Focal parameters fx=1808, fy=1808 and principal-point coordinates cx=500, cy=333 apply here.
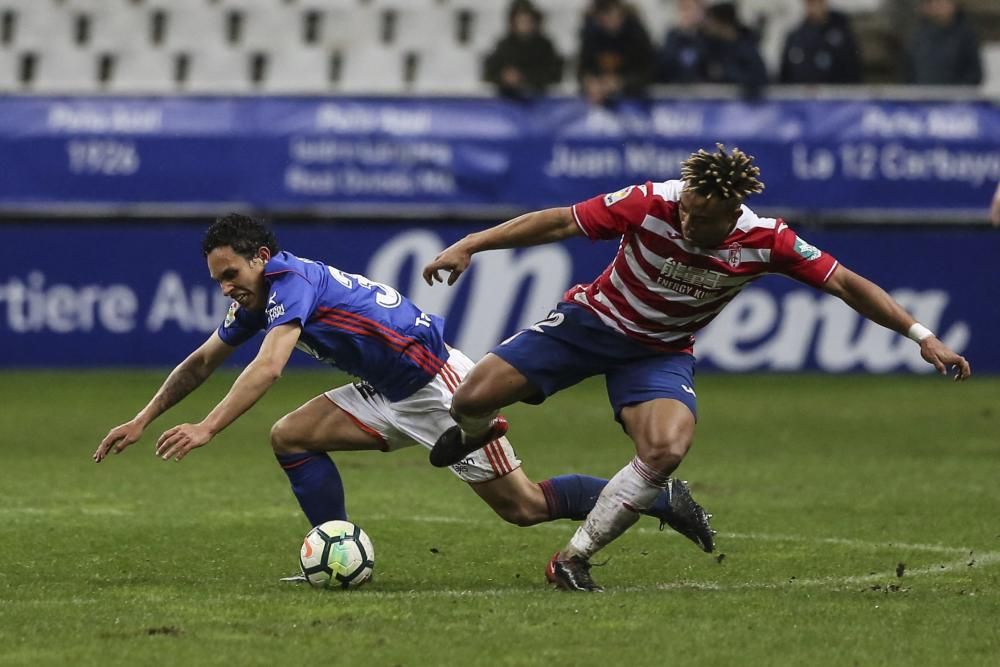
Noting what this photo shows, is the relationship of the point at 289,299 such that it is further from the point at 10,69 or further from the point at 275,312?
the point at 10,69

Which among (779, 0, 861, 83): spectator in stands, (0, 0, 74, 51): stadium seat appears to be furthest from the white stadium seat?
(779, 0, 861, 83): spectator in stands

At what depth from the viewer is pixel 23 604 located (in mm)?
6695

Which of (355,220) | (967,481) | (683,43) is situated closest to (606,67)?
(683,43)

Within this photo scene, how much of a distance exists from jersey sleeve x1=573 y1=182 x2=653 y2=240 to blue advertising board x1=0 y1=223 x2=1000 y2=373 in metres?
9.65

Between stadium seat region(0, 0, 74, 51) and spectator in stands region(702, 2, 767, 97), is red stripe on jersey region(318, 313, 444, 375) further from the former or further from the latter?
stadium seat region(0, 0, 74, 51)

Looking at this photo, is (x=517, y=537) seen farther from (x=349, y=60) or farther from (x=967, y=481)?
(x=349, y=60)

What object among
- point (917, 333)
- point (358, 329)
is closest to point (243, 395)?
point (358, 329)

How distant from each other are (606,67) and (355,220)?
277 cm

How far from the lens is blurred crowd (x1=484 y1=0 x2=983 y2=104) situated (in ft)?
56.2

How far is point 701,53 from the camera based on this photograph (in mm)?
17438

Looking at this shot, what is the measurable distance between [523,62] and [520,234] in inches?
419

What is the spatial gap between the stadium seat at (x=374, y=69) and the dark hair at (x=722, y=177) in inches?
487

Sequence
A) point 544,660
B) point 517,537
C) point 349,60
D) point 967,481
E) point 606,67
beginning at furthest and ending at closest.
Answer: point 349,60, point 606,67, point 967,481, point 517,537, point 544,660

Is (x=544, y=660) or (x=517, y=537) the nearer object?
(x=544, y=660)
